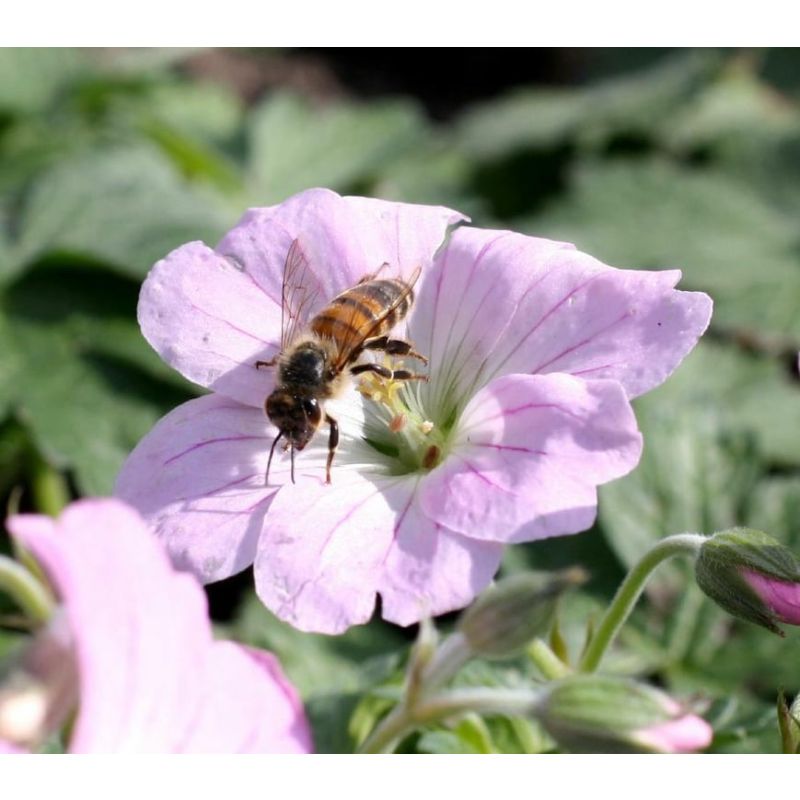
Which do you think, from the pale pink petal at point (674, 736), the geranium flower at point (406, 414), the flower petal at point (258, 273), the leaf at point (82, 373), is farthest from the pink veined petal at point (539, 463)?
the leaf at point (82, 373)

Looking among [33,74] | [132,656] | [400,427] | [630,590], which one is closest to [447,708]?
[630,590]

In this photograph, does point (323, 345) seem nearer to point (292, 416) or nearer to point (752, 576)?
point (292, 416)

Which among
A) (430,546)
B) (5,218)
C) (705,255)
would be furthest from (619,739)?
(705,255)

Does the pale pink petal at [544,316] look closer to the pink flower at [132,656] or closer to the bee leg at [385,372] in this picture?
the bee leg at [385,372]

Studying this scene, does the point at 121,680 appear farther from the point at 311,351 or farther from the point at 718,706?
the point at 718,706

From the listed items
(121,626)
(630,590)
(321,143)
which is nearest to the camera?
(121,626)

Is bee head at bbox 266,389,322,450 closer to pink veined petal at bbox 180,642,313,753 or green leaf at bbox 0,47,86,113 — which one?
pink veined petal at bbox 180,642,313,753
